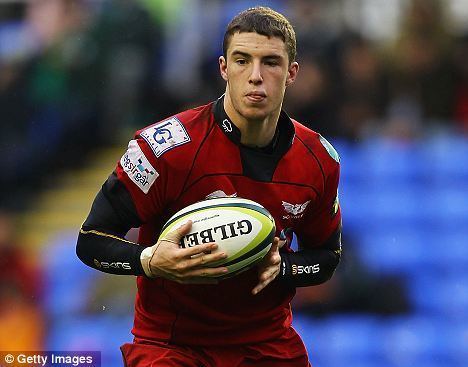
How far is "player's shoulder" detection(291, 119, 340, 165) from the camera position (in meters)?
4.48

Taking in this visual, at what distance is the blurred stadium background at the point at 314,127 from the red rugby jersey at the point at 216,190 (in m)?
4.27

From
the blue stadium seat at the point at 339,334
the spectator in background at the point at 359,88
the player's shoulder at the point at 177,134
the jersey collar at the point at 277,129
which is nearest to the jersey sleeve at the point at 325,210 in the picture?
the jersey collar at the point at 277,129

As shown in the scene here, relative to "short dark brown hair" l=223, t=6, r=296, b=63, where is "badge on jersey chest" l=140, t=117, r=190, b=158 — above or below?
below

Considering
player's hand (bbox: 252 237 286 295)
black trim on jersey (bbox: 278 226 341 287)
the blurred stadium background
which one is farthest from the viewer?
the blurred stadium background

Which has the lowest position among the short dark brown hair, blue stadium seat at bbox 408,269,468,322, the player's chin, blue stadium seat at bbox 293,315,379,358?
the player's chin

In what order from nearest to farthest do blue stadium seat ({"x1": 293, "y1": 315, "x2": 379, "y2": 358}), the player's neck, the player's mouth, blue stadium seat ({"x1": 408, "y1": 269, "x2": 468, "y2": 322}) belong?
the player's mouth → the player's neck → blue stadium seat ({"x1": 293, "y1": 315, "x2": 379, "y2": 358}) → blue stadium seat ({"x1": 408, "y1": 269, "x2": 468, "y2": 322})

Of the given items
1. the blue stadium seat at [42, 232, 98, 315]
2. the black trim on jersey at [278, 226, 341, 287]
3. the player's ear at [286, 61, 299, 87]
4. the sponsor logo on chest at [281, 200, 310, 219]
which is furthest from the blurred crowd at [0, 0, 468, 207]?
the sponsor logo on chest at [281, 200, 310, 219]

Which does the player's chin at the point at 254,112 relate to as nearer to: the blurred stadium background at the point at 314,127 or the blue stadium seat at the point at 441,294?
the blurred stadium background at the point at 314,127

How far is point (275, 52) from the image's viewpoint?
14.0 feet

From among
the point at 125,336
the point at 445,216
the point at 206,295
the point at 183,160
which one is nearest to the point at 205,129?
the point at 183,160

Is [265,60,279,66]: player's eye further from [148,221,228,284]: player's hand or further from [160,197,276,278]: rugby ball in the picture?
[148,221,228,284]: player's hand

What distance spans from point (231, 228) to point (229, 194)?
0.94 feet

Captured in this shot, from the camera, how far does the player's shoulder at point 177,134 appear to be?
4.16 m

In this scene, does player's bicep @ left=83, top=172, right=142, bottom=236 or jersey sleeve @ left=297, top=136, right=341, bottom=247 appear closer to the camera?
player's bicep @ left=83, top=172, right=142, bottom=236
